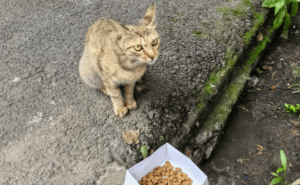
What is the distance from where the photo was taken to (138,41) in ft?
5.82

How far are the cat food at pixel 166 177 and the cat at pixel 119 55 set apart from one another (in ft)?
1.89

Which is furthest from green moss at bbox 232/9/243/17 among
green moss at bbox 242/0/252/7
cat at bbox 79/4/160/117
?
cat at bbox 79/4/160/117

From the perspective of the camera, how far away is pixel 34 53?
2799 mm

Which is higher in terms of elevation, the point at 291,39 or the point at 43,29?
the point at 43,29

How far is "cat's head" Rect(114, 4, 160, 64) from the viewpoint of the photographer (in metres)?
1.77

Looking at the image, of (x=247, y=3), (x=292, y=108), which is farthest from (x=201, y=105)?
(x=247, y=3)

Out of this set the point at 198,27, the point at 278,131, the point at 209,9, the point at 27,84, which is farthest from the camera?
the point at 209,9

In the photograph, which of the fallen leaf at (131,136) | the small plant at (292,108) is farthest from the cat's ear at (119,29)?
the small plant at (292,108)

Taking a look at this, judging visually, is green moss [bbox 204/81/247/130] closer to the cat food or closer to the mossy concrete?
the mossy concrete

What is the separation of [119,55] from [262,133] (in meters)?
1.86

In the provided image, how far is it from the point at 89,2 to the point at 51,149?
2.26m

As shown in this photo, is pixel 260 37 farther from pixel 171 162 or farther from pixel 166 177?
pixel 166 177

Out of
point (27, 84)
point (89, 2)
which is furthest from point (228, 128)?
point (89, 2)

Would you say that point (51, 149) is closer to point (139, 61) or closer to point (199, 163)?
point (139, 61)
